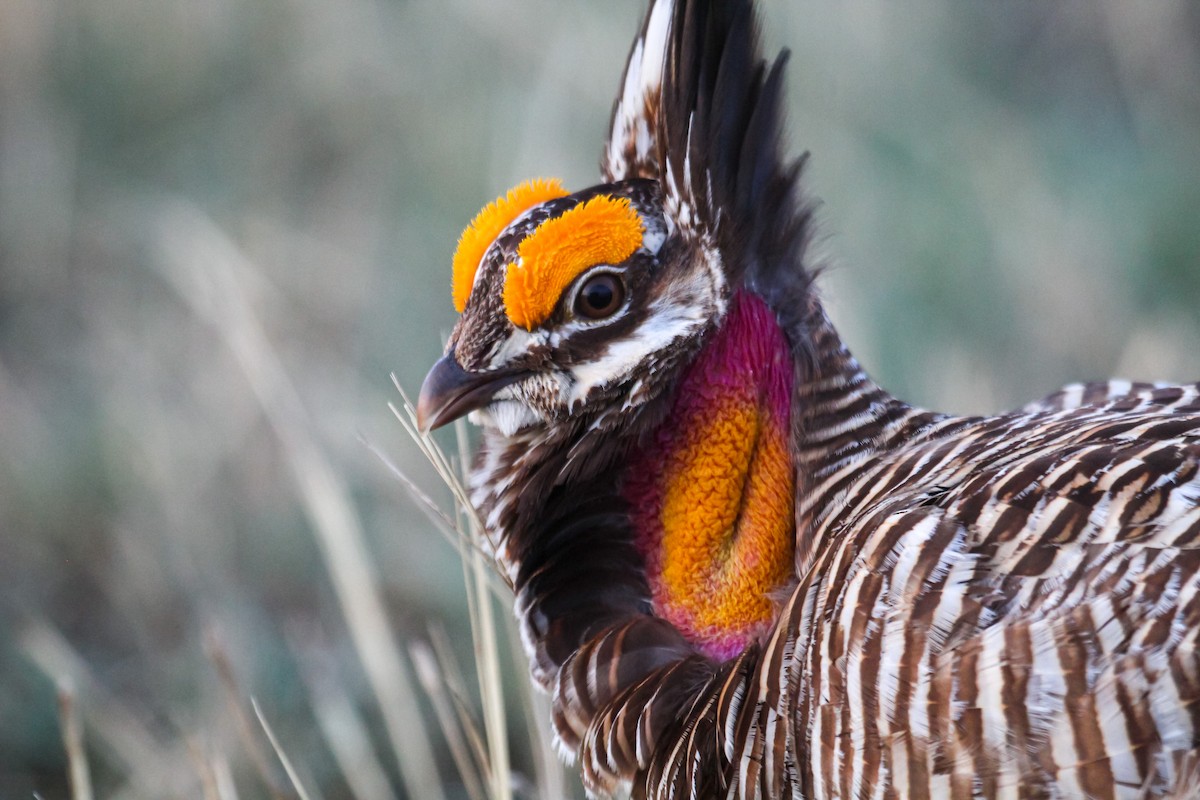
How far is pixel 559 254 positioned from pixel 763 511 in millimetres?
508

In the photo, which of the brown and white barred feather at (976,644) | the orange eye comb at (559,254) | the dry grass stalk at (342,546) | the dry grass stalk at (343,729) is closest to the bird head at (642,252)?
Result: the orange eye comb at (559,254)

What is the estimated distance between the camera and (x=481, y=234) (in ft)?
7.09

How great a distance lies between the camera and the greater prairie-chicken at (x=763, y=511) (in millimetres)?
1637

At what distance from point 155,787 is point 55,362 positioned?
2.47 metres

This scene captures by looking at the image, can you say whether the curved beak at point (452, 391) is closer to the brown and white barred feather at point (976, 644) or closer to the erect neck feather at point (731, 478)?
the erect neck feather at point (731, 478)

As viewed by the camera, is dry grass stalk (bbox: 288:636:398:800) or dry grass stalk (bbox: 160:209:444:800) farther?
dry grass stalk (bbox: 288:636:398:800)

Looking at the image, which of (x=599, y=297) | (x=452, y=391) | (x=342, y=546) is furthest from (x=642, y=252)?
(x=342, y=546)

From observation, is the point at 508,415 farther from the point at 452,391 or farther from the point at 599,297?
the point at 599,297

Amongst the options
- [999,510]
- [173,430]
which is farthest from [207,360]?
[999,510]

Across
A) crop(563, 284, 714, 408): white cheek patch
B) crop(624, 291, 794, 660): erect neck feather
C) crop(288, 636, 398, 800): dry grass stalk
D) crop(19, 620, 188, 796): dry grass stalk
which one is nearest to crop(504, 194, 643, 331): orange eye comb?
crop(563, 284, 714, 408): white cheek patch

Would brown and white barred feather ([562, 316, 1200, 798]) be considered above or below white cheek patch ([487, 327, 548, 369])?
below

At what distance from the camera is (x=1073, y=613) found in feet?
5.36

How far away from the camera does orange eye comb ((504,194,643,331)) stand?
6.74 feet

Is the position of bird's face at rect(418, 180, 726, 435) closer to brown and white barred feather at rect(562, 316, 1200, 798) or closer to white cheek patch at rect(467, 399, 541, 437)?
white cheek patch at rect(467, 399, 541, 437)
